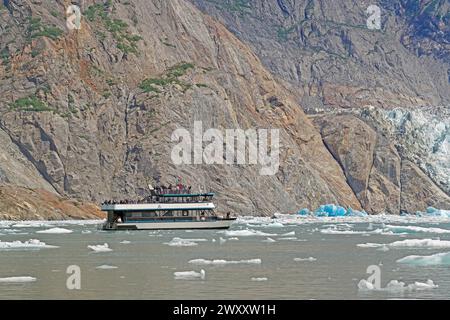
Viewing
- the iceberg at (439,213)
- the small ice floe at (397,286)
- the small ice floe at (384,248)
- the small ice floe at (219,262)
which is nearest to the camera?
the small ice floe at (397,286)

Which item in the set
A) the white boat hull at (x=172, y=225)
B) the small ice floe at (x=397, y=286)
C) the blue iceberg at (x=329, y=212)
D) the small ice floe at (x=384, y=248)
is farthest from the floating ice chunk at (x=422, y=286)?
the blue iceberg at (x=329, y=212)

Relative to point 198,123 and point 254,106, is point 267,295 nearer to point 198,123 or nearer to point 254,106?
point 198,123

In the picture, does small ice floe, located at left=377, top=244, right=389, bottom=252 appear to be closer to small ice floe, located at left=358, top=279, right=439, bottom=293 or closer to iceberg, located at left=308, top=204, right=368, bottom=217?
small ice floe, located at left=358, top=279, right=439, bottom=293

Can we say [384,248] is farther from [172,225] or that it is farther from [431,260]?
[172,225]

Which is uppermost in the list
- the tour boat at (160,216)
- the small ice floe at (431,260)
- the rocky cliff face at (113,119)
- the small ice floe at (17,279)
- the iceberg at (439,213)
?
the rocky cliff face at (113,119)

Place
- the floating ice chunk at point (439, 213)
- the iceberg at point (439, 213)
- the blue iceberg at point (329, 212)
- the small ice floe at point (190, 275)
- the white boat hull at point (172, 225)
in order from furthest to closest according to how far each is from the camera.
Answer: the floating ice chunk at point (439, 213)
the iceberg at point (439, 213)
the blue iceberg at point (329, 212)
the white boat hull at point (172, 225)
the small ice floe at point (190, 275)

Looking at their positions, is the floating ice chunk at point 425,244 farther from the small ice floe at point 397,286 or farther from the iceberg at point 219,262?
the small ice floe at point 397,286

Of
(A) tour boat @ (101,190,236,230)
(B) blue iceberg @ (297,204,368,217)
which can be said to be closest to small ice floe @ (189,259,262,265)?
(A) tour boat @ (101,190,236,230)
